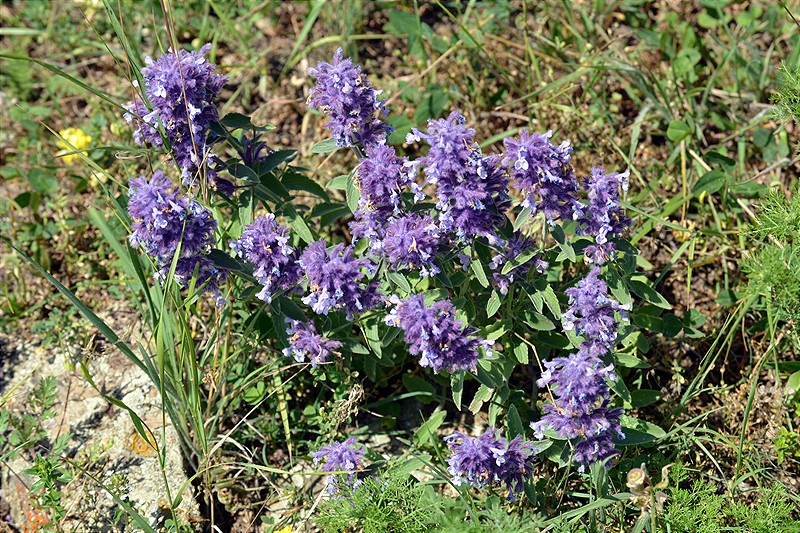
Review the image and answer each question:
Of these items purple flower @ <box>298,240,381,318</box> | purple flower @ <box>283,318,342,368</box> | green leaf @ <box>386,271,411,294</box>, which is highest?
purple flower @ <box>298,240,381,318</box>

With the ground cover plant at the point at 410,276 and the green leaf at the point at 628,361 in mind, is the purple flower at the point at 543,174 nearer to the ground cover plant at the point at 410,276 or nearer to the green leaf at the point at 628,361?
the ground cover plant at the point at 410,276

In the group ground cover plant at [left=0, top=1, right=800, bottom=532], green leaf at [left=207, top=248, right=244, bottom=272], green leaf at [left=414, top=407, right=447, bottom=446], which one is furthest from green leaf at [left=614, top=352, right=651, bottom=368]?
green leaf at [left=207, top=248, right=244, bottom=272]

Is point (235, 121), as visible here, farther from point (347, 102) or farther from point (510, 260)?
point (510, 260)

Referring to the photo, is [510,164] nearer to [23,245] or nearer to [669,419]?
[669,419]

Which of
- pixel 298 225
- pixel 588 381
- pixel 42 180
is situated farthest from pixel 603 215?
pixel 42 180

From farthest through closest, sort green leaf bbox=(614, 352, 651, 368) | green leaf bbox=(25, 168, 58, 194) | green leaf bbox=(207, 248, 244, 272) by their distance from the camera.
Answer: green leaf bbox=(25, 168, 58, 194) → green leaf bbox=(614, 352, 651, 368) → green leaf bbox=(207, 248, 244, 272)

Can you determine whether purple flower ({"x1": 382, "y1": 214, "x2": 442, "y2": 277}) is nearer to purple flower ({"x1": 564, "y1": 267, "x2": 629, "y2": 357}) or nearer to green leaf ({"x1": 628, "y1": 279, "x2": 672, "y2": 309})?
purple flower ({"x1": 564, "y1": 267, "x2": 629, "y2": 357})

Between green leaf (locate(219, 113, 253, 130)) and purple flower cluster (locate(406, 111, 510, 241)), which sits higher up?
green leaf (locate(219, 113, 253, 130))
